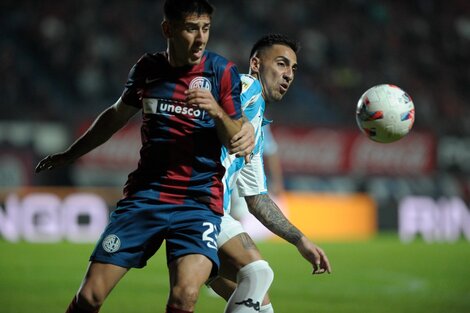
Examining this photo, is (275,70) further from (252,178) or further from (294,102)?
(294,102)

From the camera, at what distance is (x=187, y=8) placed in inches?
166

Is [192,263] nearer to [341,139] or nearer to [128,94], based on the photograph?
[128,94]

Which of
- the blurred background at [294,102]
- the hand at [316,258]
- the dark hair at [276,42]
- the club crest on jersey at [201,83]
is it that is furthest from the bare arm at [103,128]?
the blurred background at [294,102]

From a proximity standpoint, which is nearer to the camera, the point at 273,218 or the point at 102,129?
the point at 102,129

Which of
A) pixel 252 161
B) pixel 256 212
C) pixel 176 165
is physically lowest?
pixel 256 212

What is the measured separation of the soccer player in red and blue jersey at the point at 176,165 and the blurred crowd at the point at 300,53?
37.6ft

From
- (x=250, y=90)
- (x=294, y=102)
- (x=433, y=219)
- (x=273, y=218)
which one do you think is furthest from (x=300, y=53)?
(x=250, y=90)

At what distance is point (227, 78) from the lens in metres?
4.36

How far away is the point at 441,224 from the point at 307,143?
3093 mm

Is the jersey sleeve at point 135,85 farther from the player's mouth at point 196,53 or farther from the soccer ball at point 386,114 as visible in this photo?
the soccer ball at point 386,114

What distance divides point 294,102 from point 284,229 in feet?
48.4

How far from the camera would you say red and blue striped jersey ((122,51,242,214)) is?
4312mm

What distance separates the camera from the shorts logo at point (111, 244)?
4.21m

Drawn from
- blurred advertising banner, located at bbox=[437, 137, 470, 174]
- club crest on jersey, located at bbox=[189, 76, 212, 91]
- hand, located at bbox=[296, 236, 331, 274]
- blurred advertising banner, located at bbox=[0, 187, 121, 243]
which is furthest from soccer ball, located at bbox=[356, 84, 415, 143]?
blurred advertising banner, located at bbox=[437, 137, 470, 174]
